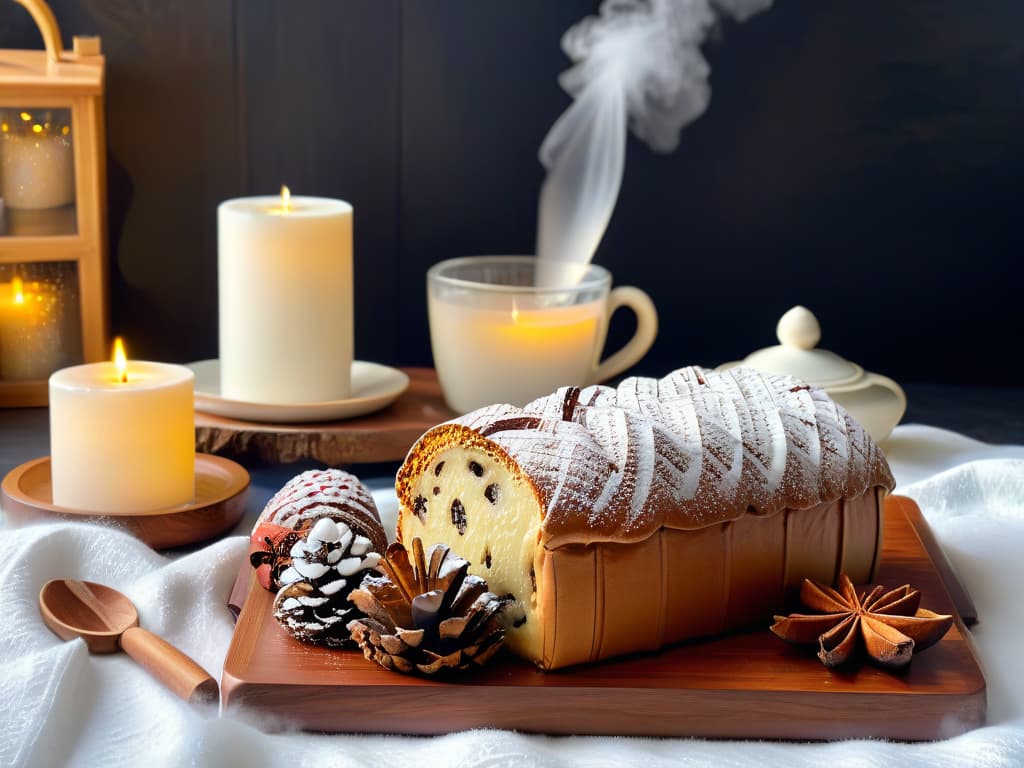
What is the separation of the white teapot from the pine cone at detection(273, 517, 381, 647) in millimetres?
548

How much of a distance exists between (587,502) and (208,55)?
3.12 feet

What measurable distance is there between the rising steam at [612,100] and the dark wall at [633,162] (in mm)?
30

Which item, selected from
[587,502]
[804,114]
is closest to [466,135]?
[804,114]

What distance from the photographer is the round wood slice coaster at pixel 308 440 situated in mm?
1228

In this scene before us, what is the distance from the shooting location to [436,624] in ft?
2.54

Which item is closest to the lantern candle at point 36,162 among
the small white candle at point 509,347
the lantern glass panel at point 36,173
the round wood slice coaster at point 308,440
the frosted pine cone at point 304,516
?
the lantern glass panel at point 36,173

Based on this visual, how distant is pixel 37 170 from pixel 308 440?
0.44m

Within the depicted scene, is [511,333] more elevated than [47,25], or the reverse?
[47,25]

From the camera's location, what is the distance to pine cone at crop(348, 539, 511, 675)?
76 centimetres

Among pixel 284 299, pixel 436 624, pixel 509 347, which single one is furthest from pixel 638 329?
pixel 436 624

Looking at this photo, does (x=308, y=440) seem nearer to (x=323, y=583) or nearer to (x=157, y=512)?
(x=157, y=512)

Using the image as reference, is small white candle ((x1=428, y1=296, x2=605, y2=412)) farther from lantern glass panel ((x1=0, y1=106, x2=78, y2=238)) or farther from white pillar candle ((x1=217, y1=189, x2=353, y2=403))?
lantern glass panel ((x1=0, y1=106, x2=78, y2=238))

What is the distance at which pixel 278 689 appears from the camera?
29.9 inches

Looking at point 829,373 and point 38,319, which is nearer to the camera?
point 829,373
